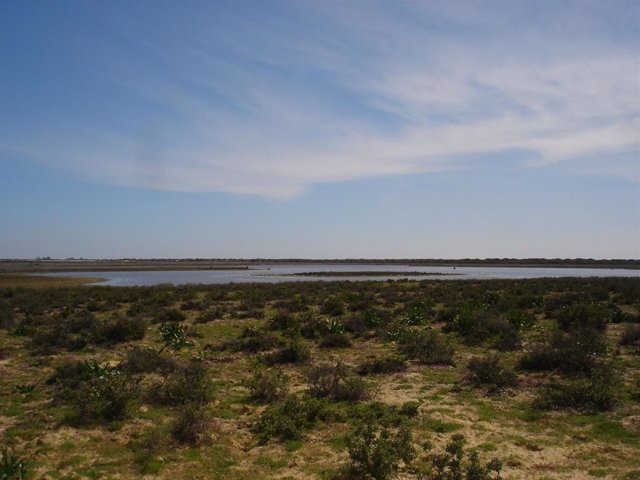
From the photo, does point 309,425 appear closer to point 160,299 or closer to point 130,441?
point 130,441

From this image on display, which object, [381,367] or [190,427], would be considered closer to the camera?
Answer: [190,427]

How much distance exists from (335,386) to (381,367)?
2601mm

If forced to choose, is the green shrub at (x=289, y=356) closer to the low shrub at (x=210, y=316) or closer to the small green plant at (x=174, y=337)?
the small green plant at (x=174, y=337)

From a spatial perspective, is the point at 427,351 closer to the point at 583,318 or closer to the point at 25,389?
the point at 583,318

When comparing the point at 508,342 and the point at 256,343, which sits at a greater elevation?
the point at 508,342

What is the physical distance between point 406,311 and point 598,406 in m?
14.3

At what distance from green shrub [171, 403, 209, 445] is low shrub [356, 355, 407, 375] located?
5.44 metres

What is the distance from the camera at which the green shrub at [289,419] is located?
8148 millimetres

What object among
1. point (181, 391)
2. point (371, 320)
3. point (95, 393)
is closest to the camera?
point (95, 393)

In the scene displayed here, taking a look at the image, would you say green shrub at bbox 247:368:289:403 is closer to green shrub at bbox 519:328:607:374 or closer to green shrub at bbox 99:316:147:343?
green shrub at bbox 519:328:607:374

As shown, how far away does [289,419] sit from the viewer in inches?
332

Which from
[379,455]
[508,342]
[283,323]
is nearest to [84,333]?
[283,323]

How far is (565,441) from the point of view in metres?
7.82

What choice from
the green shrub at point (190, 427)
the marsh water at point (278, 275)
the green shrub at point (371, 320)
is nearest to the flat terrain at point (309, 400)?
the green shrub at point (190, 427)
